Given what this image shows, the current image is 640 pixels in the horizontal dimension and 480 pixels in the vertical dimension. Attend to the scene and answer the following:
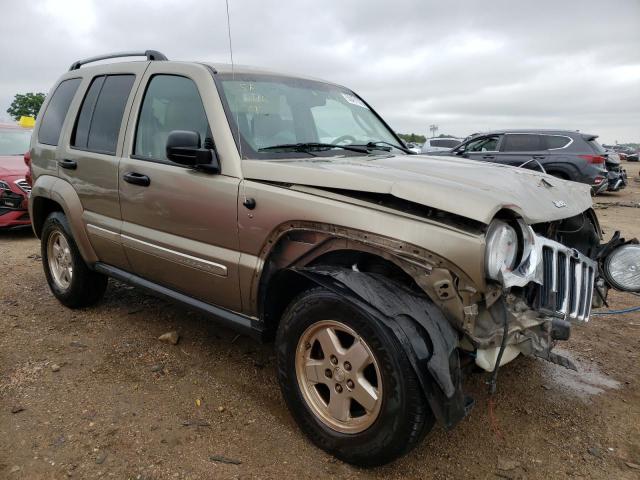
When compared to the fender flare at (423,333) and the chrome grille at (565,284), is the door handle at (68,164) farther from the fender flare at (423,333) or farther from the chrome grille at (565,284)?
the chrome grille at (565,284)

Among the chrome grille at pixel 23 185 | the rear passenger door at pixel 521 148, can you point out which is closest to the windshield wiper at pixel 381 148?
the chrome grille at pixel 23 185

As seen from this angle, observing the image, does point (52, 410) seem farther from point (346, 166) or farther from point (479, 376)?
point (479, 376)

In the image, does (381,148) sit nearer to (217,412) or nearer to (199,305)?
(199,305)

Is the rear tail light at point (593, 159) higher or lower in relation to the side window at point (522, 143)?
lower

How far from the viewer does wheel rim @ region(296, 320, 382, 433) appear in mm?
2199

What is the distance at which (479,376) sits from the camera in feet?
10.4

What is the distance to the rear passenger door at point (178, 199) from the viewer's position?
2740 mm

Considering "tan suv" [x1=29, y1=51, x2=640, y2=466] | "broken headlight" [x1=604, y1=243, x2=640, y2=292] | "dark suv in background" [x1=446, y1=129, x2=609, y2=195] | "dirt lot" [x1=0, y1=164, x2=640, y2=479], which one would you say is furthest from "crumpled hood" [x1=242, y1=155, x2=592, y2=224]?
"dark suv in background" [x1=446, y1=129, x2=609, y2=195]

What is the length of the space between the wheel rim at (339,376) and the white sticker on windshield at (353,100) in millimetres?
2066

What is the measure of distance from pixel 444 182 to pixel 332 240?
1.87ft

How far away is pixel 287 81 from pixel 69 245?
88.6 inches

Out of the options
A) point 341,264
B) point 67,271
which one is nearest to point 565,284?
point 341,264

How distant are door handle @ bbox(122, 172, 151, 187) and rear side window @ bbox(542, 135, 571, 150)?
36.2 ft

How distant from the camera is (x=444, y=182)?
2.24 meters
